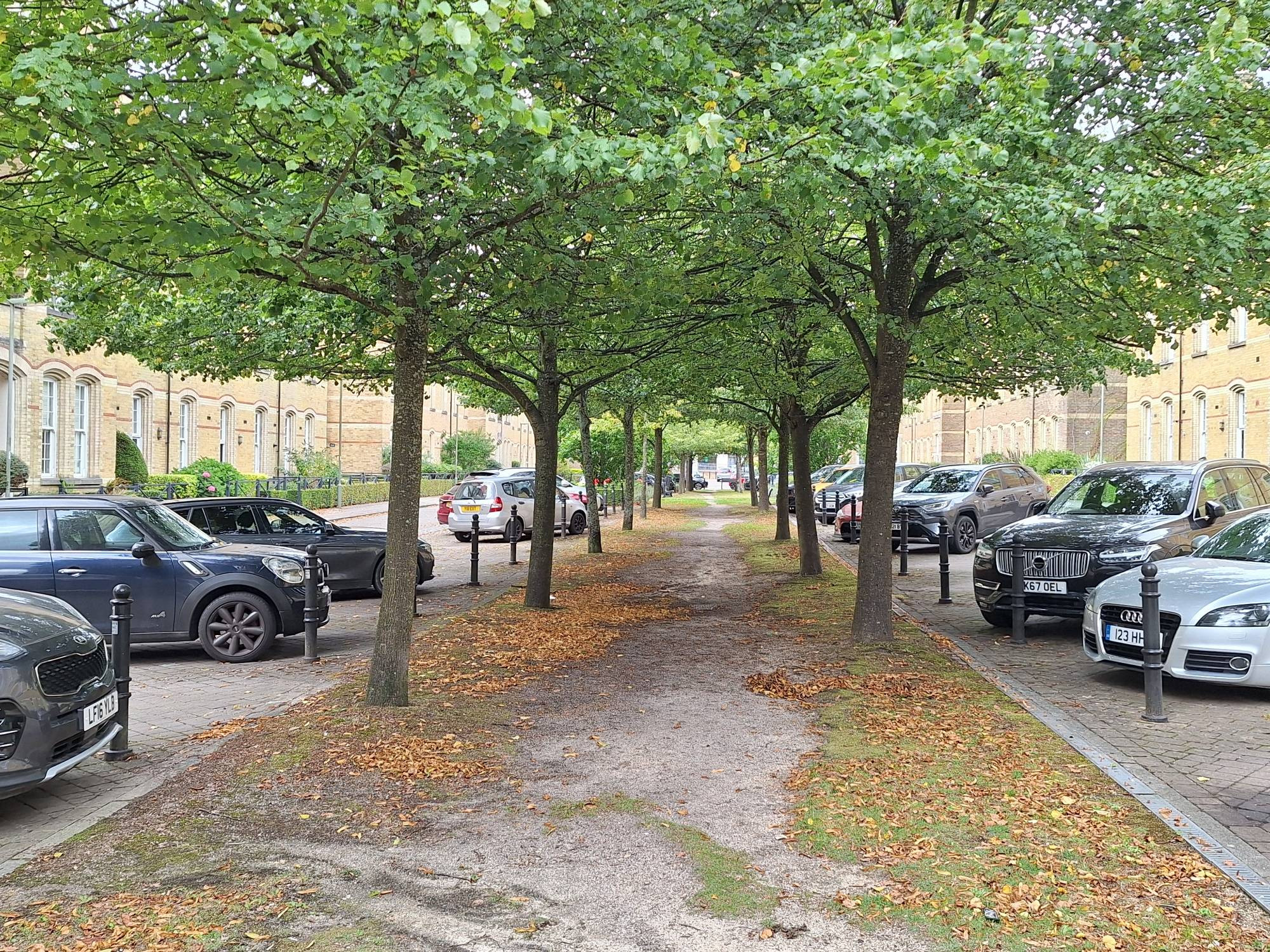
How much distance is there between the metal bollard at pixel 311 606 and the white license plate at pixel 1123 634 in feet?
22.8

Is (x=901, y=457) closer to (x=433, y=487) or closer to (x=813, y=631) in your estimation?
(x=433, y=487)

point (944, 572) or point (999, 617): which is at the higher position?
point (944, 572)

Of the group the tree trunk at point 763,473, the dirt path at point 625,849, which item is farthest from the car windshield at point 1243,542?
the tree trunk at point 763,473

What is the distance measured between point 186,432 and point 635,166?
34665 mm

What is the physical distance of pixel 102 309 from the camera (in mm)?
10969

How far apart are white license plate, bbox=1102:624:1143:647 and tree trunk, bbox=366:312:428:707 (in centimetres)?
544

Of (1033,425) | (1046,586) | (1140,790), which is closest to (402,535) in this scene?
(1140,790)

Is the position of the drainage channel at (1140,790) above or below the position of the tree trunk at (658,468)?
below

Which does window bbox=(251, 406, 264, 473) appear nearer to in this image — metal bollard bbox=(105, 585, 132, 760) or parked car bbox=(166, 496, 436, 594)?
parked car bbox=(166, 496, 436, 594)

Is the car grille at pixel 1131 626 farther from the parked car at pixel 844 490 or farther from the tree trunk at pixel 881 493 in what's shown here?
the parked car at pixel 844 490

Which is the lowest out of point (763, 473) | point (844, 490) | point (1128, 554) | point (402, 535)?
point (1128, 554)

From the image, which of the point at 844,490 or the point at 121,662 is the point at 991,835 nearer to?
the point at 121,662

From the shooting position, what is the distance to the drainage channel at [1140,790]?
412 centimetres

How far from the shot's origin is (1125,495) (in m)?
11.3
